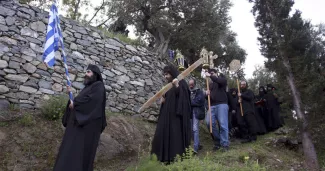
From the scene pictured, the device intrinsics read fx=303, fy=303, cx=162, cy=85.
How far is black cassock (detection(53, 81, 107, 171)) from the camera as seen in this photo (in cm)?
460

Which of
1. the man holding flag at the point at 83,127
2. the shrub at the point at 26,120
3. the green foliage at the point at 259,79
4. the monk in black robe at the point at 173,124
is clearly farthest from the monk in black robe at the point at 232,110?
the green foliage at the point at 259,79

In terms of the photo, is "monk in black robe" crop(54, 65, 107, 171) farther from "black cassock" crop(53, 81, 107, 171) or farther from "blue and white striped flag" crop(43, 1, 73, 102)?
"blue and white striped flag" crop(43, 1, 73, 102)

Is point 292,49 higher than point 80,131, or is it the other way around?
point 292,49

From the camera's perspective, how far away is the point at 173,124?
231 inches

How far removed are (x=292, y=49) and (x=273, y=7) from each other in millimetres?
1600

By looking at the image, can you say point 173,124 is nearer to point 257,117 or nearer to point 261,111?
point 257,117

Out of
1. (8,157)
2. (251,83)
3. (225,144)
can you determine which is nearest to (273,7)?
(225,144)

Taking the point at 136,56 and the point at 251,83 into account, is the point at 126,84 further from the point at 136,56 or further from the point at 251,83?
the point at 251,83

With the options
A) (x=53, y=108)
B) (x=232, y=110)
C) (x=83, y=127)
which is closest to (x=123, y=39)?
(x=53, y=108)

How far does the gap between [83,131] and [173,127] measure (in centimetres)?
178

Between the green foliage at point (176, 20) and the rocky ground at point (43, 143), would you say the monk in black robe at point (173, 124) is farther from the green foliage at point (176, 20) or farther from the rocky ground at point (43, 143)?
the green foliage at point (176, 20)

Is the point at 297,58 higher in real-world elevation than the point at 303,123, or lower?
higher

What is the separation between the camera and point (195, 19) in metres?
12.8

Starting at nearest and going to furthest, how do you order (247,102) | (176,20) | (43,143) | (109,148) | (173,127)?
(173,127)
(43,143)
(109,148)
(247,102)
(176,20)
